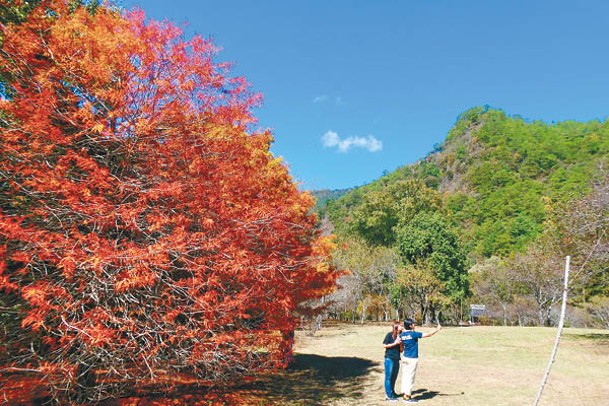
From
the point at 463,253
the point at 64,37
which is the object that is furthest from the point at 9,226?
the point at 463,253

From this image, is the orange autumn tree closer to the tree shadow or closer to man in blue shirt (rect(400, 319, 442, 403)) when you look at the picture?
man in blue shirt (rect(400, 319, 442, 403))

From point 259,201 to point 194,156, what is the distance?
1984 millimetres

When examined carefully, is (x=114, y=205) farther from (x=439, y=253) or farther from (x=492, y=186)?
(x=492, y=186)

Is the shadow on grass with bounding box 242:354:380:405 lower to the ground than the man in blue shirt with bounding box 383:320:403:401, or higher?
lower

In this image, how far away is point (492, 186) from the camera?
8512 centimetres

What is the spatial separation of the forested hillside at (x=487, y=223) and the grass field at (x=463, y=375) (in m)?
2.50

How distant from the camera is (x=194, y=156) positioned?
794 centimetres

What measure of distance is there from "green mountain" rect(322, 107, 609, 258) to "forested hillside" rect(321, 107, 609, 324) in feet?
0.84

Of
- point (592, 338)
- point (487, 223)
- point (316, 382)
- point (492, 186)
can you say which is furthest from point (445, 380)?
point (492, 186)

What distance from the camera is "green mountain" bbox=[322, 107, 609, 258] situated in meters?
57.8

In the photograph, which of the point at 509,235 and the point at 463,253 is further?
the point at 509,235

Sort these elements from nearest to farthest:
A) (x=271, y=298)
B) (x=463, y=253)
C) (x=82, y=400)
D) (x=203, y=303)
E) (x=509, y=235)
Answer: (x=203, y=303), (x=82, y=400), (x=271, y=298), (x=463, y=253), (x=509, y=235)

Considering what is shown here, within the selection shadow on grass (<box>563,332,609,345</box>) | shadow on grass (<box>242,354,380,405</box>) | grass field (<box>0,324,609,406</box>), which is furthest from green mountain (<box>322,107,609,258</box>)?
shadow on grass (<box>242,354,380,405</box>)

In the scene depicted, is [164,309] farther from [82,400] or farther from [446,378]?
[446,378]
